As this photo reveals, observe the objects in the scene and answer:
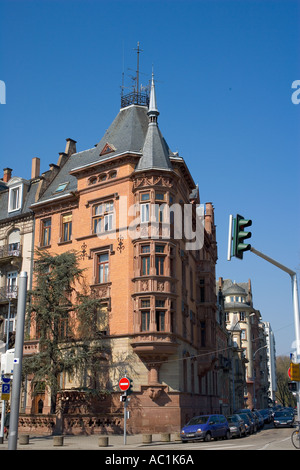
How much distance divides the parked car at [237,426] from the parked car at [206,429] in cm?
174

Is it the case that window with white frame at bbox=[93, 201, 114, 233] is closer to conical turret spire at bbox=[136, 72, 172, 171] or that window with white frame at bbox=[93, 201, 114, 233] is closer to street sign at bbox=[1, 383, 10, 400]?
conical turret spire at bbox=[136, 72, 172, 171]

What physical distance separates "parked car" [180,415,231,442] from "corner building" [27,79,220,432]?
425cm

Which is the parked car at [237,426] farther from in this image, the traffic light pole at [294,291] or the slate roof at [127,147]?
the slate roof at [127,147]

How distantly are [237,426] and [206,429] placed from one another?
5.88m

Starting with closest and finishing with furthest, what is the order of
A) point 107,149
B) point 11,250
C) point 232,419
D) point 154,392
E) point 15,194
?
point 154,392
point 232,419
point 107,149
point 11,250
point 15,194

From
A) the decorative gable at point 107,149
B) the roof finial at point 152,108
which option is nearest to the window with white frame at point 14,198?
the decorative gable at point 107,149

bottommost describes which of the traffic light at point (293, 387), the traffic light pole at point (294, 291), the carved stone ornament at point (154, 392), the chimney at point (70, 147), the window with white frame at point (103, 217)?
the carved stone ornament at point (154, 392)

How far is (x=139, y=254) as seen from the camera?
36.5 meters

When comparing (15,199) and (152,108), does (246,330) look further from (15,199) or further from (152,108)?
(152,108)

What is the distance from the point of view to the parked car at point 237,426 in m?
33.0

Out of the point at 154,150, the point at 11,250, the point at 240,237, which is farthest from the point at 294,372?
the point at 11,250

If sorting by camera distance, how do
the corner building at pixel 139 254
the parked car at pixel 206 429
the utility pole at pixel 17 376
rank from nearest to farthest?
1. the utility pole at pixel 17 376
2. the parked car at pixel 206 429
3. the corner building at pixel 139 254
